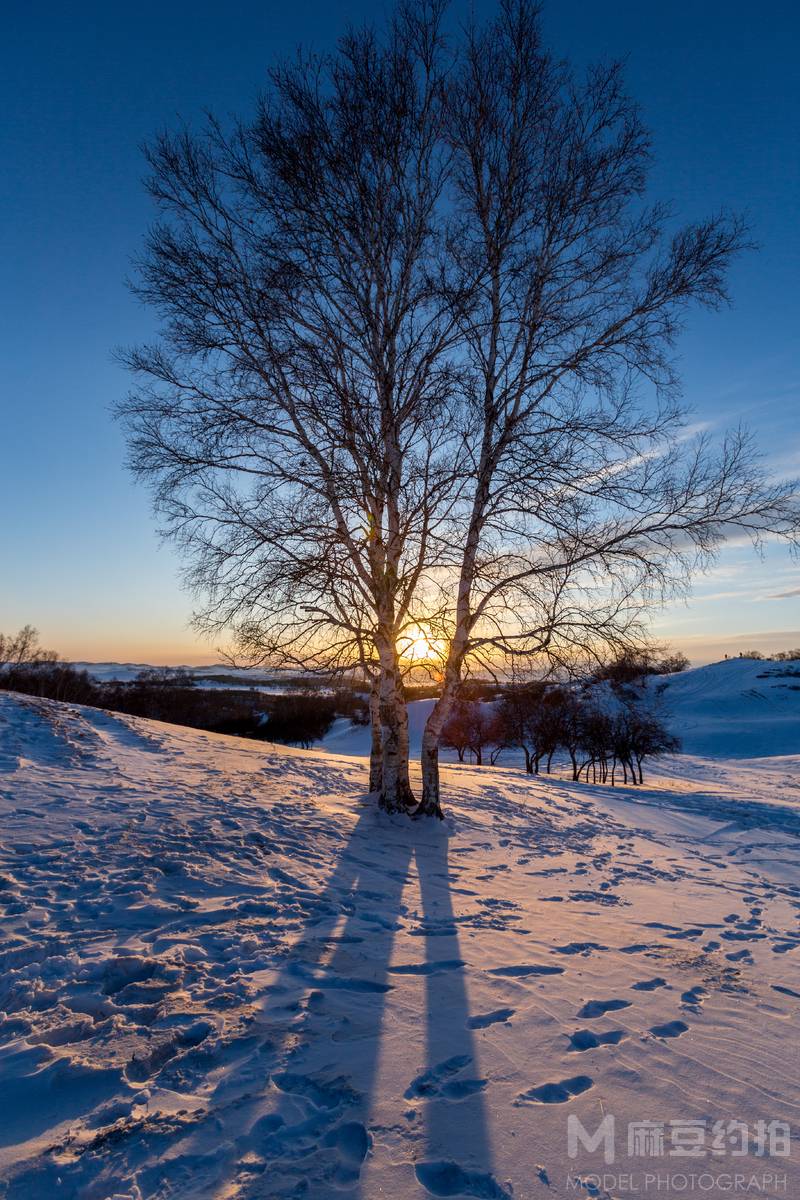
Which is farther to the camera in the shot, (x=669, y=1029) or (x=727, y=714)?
(x=727, y=714)

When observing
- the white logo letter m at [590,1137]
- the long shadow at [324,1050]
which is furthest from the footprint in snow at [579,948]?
the white logo letter m at [590,1137]

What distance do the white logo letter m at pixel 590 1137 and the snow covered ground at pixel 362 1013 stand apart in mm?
24

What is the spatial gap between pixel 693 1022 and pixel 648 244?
9365mm

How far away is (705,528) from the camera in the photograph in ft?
26.3

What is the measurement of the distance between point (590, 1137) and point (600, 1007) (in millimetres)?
1354

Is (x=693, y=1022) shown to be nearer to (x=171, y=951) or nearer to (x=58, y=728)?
(x=171, y=951)

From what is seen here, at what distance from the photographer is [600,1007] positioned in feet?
13.0

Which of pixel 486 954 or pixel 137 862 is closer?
pixel 486 954

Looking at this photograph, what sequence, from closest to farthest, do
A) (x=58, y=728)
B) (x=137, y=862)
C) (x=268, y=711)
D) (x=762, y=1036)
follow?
(x=762, y=1036), (x=137, y=862), (x=58, y=728), (x=268, y=711)

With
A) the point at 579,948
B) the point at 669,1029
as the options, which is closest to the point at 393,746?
the point at 579,948

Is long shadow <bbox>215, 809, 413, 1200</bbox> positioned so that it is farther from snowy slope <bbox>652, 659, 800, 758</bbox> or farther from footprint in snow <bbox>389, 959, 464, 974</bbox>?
snowy slope <bbox>652, 659, 800, 758</bbox>

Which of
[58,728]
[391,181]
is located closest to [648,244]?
[391,181]

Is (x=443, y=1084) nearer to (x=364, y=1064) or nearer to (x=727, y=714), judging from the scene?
(x=364, y=1064)

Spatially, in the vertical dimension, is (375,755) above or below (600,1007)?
above
